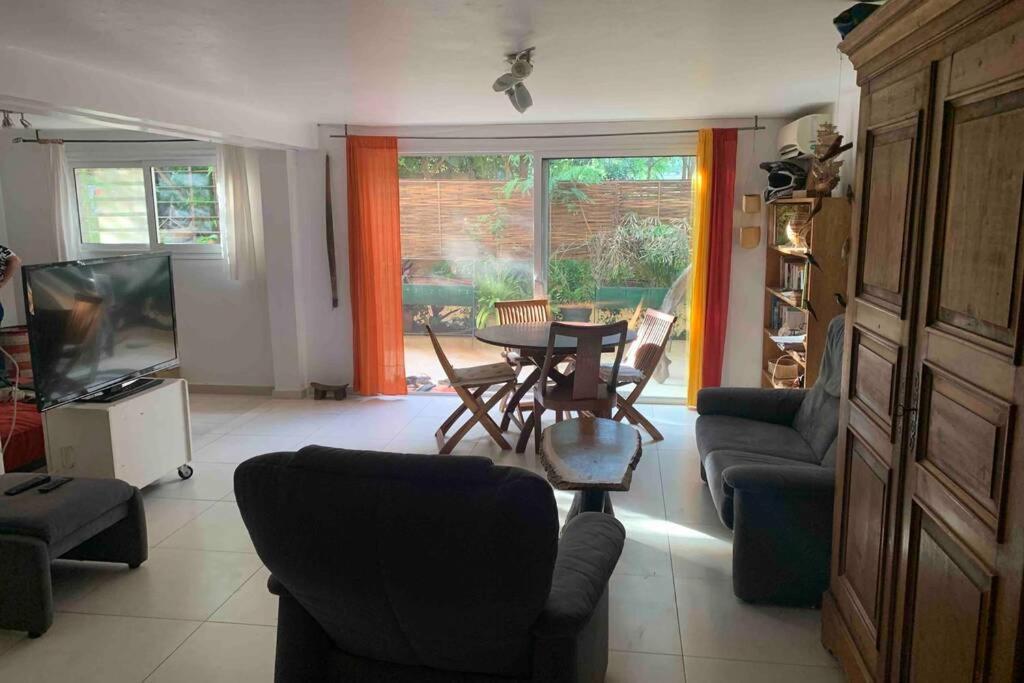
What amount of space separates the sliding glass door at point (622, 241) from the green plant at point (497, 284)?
9.1 inches

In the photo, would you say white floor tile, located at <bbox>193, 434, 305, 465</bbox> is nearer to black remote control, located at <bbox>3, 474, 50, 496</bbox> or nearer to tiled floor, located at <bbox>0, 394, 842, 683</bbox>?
tiled floor, located at <bbox>0, 394, 842, 683</bbox>

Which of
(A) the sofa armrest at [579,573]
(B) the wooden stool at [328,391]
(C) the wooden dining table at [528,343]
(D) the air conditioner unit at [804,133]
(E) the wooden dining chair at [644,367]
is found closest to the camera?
(A) the sofa armrest at [579,573]

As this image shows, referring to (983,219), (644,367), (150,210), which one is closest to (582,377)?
(644,367)

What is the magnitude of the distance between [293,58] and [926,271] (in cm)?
279

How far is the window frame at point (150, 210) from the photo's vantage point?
5.92m

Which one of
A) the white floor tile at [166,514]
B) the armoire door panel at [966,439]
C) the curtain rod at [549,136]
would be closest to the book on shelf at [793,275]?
the curtain rod at [549,136]

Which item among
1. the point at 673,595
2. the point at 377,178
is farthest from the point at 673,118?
the point at 673,595

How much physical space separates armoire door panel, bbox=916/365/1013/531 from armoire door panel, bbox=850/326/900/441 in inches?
7.3

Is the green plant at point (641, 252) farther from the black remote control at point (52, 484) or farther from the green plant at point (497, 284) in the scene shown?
the black remote control at point (52, 484)

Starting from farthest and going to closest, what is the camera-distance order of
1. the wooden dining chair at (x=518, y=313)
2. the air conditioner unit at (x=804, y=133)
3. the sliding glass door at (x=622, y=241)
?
the sliding glass door at (x=622, y=241) < the wooden dining chair at (x=518, y=313) < the air conditioner unit at (x=804, y=133)

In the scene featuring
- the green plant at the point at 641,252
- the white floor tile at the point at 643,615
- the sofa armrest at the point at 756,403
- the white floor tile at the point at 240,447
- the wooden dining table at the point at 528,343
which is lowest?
the white floor tile at the point at 643,615

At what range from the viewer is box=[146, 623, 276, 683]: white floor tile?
238cm

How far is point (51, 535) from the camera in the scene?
2.67 metres

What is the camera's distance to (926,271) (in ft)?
5.49
